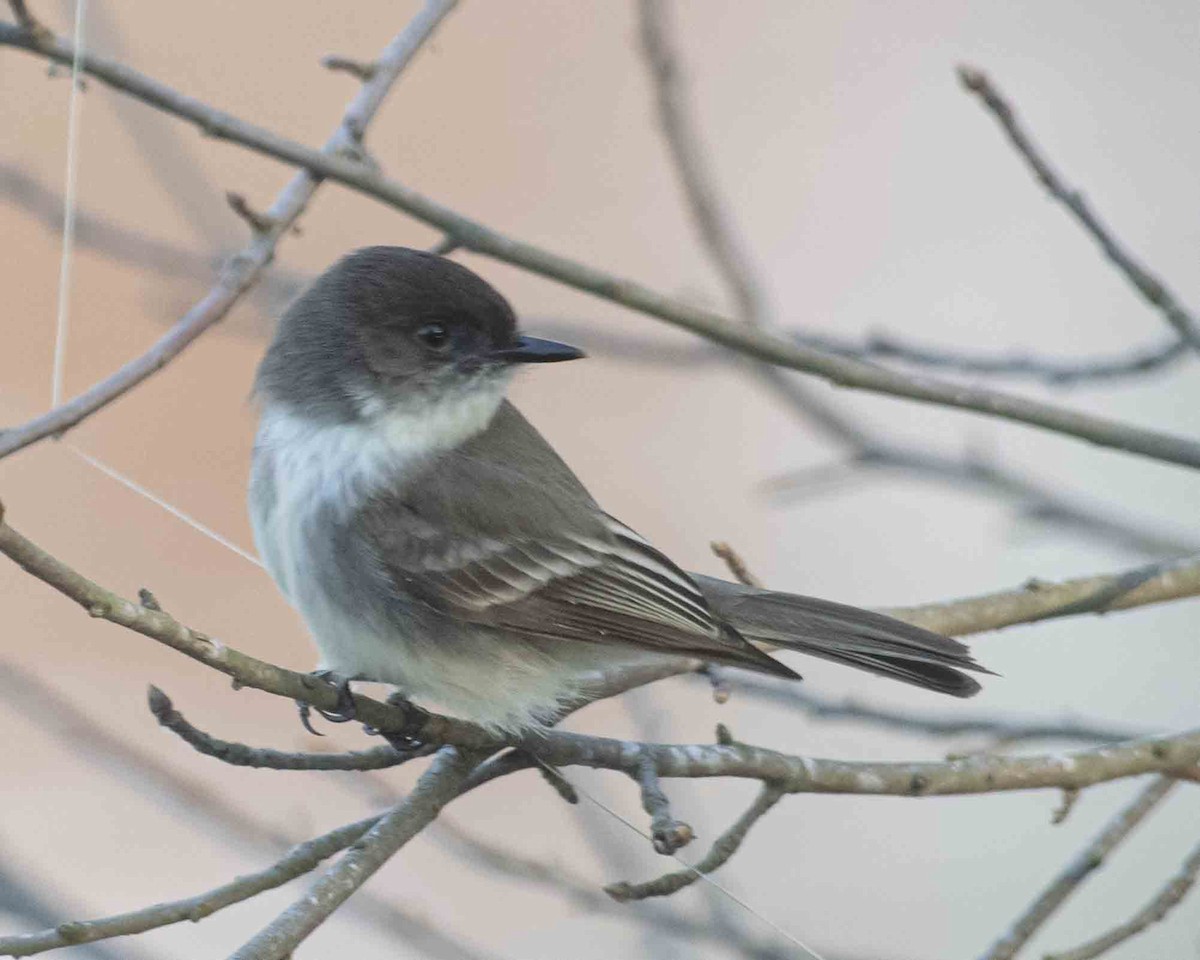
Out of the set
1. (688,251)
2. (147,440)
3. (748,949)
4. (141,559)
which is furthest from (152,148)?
(688,251)

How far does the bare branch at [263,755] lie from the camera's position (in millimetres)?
1799

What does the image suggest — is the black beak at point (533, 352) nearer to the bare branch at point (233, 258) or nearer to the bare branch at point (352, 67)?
the bare branch at point (233, 258)

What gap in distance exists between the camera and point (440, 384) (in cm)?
251

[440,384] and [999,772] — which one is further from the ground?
[440,384]

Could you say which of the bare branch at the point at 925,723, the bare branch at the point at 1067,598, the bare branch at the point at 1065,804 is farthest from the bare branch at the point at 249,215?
the bare branch at the point at 1065,804

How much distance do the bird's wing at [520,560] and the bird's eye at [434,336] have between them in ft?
0.52

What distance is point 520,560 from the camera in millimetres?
2447

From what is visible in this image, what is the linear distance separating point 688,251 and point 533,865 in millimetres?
2517

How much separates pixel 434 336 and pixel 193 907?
1.00 metres

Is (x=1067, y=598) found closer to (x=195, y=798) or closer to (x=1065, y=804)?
(x=1065, y=804)

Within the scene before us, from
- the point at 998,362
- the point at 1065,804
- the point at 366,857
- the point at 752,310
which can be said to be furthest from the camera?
the point at 998,362

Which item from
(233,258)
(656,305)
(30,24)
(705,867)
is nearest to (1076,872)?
(705,867)

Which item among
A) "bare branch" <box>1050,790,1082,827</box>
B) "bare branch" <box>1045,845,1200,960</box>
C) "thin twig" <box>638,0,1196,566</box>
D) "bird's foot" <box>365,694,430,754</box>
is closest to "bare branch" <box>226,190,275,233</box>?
"thin twig" <box>638,0,1196,566</box>

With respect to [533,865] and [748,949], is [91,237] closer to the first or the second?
[533,865]
